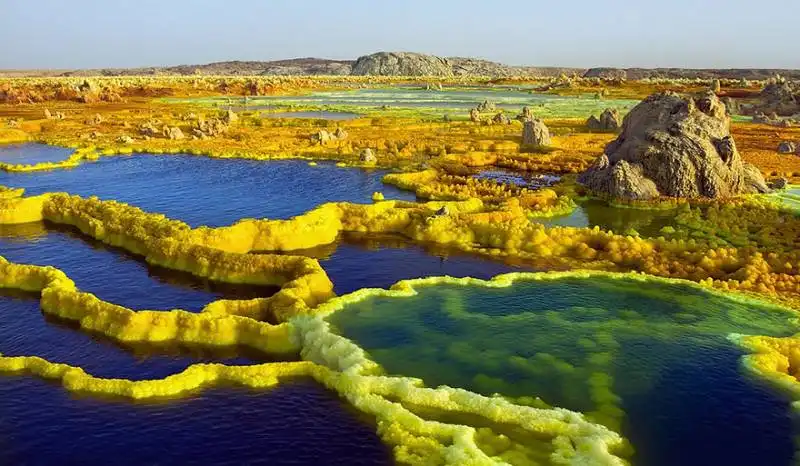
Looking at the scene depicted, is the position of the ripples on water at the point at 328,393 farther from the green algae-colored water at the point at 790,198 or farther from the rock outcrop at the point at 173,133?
the rock outcrop at the point at 173,133

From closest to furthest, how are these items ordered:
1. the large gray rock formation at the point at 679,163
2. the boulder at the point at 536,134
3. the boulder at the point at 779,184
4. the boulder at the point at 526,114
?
the large gray rock formation at the point at 679,163 < the boulder at the point at 779,184 < the boulder at the point at 536,134 < the boulder at the point at 526,114

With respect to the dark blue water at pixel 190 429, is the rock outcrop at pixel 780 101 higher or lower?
higher

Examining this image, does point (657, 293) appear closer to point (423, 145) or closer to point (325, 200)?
point (325, 200)

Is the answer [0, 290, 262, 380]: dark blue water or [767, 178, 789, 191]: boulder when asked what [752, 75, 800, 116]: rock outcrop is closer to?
[767, 178, 789, 191]: boulder

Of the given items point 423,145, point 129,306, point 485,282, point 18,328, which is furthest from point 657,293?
point 423,145

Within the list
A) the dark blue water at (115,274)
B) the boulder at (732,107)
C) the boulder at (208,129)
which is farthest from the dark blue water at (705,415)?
the boulder at (732,107)
